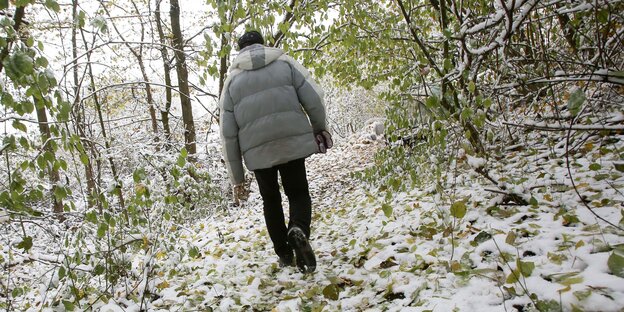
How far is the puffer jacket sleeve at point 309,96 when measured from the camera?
2861mm

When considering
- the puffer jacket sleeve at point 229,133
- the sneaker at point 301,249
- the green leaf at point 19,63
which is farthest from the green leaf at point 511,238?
the green leaf at point 19,63

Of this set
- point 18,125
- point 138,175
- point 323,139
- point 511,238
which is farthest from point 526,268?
point 18,125

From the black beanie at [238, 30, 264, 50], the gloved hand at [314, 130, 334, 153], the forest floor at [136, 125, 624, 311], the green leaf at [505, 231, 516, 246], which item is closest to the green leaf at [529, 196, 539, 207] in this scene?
the forest floor at [136, 125, 624, 311]

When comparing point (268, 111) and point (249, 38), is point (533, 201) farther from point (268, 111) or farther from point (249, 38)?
point (249, 38)

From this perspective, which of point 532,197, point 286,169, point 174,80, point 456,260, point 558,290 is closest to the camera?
point 558,290

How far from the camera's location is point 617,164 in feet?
9.15

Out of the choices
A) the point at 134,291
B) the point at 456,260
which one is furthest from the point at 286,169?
the point at 134,291

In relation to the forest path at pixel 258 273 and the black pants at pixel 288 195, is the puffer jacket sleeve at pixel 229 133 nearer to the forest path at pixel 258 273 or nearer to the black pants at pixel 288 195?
the black pants at pixel 288 195

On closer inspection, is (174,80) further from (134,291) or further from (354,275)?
(354,275)

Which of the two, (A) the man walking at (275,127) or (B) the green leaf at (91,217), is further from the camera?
(A) the man walking at (275,127)

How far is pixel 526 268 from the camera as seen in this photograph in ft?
5.78

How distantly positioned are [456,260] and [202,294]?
1885 millimetres

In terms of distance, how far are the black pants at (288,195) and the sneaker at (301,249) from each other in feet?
0.25

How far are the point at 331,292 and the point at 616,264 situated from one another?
1510mm
